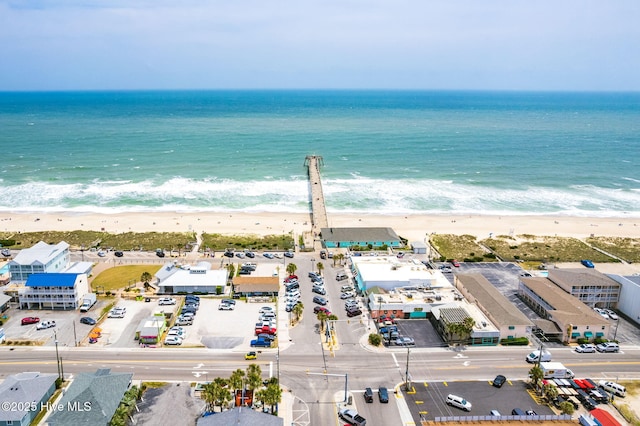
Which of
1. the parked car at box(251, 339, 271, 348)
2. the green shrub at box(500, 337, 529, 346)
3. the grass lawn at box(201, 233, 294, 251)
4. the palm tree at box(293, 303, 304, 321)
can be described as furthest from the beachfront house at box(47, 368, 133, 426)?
the grass lawn at box(201, 233, 294, 251)

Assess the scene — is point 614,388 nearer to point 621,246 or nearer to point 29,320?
point 621,246

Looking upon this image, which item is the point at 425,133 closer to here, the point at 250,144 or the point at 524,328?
the point at 250,144

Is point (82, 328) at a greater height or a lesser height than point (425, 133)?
lesser

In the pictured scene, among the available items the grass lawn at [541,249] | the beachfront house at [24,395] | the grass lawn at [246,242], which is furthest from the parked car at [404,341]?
the beachfront house at [24,395]

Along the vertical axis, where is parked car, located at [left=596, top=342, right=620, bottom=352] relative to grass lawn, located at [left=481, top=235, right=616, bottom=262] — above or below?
below

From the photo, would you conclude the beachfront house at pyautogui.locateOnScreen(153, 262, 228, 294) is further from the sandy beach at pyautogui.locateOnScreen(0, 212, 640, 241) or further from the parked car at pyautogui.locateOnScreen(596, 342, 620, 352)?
the parked car at pyautogui.locateOnScreen(596, 342, 620, 352)

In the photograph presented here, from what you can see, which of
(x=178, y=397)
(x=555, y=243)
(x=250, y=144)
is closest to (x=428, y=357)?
(x=178, y=397)
